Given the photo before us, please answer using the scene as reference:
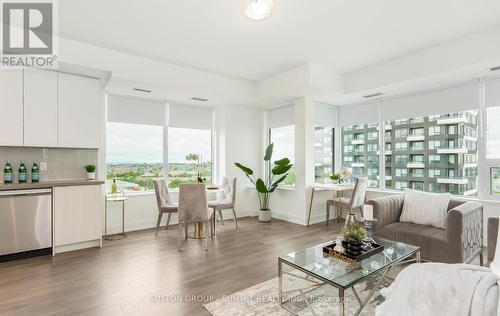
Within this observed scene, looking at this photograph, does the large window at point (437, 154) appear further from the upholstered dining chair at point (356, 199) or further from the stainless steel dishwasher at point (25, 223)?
the stainless steel dishwasher at point (25, 223)

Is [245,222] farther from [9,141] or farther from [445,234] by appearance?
[9,141]

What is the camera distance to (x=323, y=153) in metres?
5.52

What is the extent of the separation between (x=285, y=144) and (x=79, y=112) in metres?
3.83

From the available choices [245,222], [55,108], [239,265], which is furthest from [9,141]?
[245,222]

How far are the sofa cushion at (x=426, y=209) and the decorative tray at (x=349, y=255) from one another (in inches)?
48.0

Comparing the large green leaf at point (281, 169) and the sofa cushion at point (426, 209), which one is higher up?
the large green leaf at point (281, 169)

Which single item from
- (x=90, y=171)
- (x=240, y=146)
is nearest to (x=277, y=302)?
(x=90, y=171)

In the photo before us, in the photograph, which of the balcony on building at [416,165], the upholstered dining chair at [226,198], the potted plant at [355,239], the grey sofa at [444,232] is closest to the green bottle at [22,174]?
the upholstered dining chair at [226,198]

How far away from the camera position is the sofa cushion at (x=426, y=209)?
2.98 meters

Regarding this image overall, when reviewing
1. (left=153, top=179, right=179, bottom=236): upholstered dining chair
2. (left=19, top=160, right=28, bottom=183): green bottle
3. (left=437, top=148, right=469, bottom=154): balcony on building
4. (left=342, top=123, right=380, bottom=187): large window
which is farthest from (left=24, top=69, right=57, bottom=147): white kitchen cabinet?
(left=437, top=148, right=469, bottom=154): balcony on building

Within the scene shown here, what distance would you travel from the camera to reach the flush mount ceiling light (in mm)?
2260

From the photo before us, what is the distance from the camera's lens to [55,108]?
3.44m

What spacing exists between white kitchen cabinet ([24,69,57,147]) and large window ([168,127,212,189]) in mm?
1993

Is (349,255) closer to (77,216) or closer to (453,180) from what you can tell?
(453,180)
